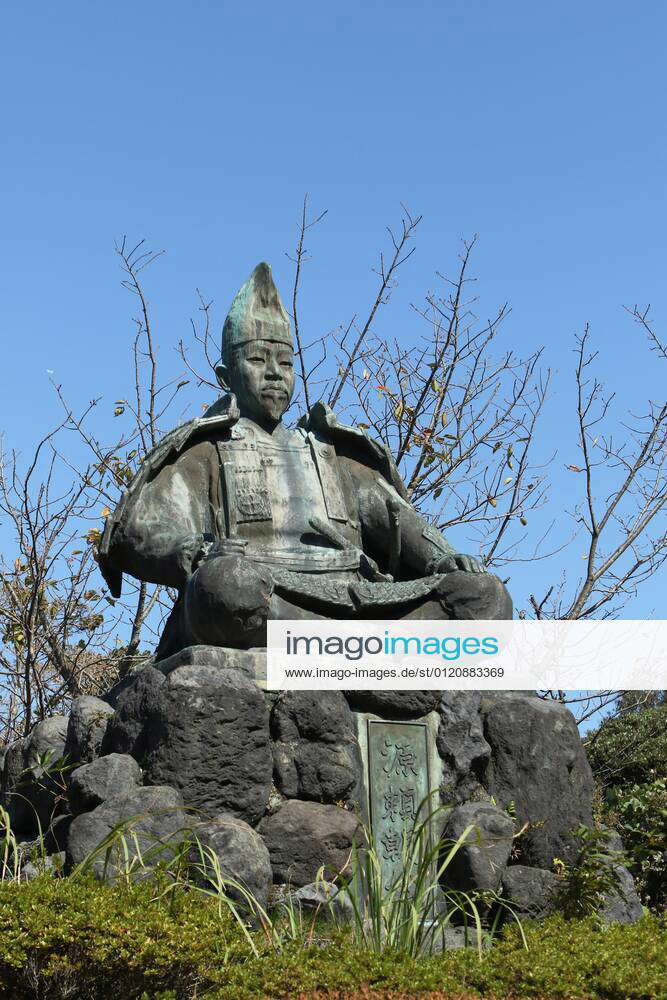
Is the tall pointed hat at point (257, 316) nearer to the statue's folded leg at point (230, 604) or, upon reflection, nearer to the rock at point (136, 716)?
the statue's folded leg at point (230, 604)

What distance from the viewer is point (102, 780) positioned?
586cm

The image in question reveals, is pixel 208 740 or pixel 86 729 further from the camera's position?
pixel 86 729

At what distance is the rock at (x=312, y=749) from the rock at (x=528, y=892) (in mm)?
761

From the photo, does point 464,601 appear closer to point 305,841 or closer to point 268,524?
point 268,524

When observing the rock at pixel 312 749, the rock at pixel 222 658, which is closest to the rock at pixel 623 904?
the rock at pixel 312 749

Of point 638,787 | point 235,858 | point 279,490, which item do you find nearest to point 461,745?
point 235,858

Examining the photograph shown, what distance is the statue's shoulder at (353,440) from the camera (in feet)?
25.0

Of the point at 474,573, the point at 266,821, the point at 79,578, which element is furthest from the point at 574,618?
the point at 266,821

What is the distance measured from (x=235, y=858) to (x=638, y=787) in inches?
153

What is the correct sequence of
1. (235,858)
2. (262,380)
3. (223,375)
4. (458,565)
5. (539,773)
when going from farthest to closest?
(223,375), (262,380), (458,565), (539,773), (235,858)

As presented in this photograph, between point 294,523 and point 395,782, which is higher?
point 294,523

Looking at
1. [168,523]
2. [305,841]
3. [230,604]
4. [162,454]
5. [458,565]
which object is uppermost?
[162,454]

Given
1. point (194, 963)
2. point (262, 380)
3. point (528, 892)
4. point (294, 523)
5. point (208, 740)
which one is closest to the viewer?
point (194, 963)

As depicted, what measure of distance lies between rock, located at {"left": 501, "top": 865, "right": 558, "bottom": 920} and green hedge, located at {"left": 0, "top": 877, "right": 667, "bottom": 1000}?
1.24m
